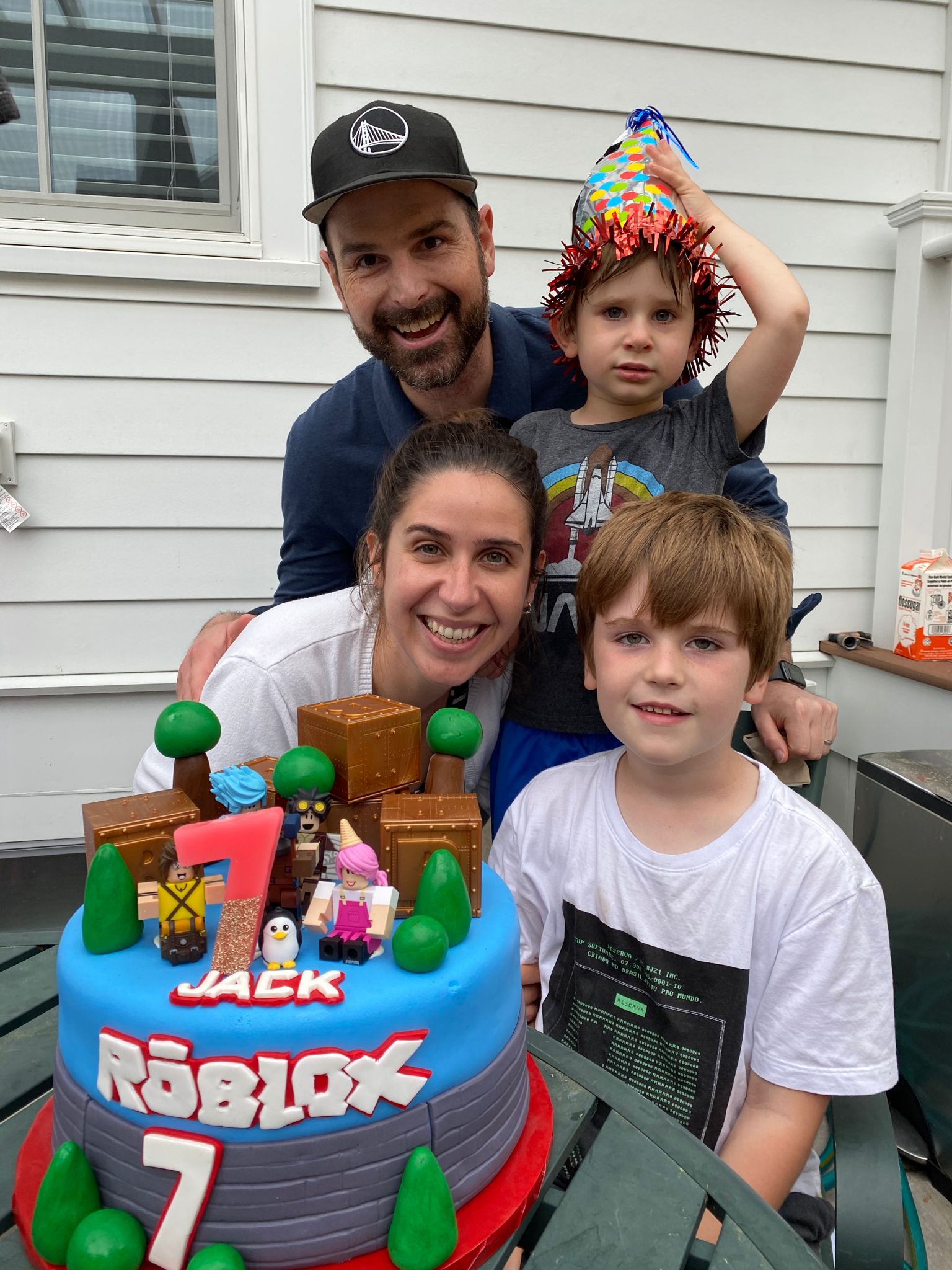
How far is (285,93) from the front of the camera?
2.90m

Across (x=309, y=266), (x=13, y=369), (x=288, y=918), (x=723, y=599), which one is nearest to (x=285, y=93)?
(x=309, y=266)

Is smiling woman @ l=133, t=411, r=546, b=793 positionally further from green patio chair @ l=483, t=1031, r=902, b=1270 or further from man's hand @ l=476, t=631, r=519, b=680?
green patio chair @ l=483, t=1031, r=902, b=1270

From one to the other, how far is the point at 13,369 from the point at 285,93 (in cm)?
127

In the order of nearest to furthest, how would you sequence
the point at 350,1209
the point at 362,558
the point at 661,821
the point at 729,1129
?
the point at 350,1209 < the point at 729,1129 < the point at 661,821 < the point at 362,558

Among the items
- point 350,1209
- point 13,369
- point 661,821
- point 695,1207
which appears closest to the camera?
point 350,1209

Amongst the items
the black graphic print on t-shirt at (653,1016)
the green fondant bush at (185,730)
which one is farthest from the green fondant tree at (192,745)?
the black graphic print on t-shirt at (653,1016)

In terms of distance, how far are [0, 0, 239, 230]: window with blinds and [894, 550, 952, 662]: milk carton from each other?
110 inches

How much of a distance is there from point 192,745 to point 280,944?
11.5 inches

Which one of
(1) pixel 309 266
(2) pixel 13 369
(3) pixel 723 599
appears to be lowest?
(3) pixel 723 599

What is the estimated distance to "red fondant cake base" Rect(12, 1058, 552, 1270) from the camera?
0.90 metres

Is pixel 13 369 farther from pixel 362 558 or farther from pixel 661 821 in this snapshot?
pixel 661 821

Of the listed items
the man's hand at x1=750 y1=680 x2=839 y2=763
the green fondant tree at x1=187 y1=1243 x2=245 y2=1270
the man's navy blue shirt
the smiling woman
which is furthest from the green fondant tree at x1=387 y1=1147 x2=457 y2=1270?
the man's navy blue shirt

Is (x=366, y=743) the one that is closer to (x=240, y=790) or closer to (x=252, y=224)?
(x=240, y=790)

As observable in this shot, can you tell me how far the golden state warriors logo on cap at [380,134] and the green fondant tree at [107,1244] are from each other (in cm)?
191
